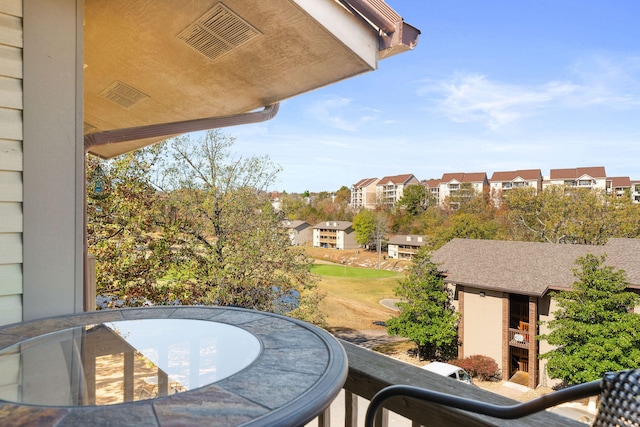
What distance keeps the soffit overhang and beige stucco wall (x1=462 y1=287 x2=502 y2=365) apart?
1084 cm

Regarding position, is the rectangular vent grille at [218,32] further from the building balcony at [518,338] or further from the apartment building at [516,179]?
the apartment building at [516,179]

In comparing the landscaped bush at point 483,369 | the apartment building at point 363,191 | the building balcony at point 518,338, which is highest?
the apartment building at point 363,191

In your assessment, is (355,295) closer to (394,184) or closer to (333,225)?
(333,225)

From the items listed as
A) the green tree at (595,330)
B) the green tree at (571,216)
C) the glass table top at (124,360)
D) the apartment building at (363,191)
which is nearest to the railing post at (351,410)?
the glass table top at (124,360)

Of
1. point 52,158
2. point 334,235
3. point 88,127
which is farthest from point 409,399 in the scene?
point 334,235

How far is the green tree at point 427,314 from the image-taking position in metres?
12.0

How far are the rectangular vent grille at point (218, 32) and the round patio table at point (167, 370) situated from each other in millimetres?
1259

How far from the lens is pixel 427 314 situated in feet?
40.3

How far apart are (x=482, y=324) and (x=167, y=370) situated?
12.2 m

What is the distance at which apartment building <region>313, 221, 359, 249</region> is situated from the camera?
31812 millimetres

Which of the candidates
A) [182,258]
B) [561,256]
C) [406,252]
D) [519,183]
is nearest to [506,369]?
[561,256]

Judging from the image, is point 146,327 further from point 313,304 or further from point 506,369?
point 506,369

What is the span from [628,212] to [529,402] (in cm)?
2021

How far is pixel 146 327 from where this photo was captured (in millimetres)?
1267
